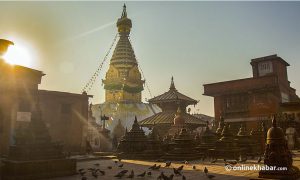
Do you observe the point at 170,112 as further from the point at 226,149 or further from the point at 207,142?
the point at 226,149

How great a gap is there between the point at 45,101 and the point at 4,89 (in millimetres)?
4983

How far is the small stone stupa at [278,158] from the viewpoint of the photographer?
6.73 metres

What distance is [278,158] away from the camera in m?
6.91

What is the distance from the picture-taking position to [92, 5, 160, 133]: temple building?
56.7 metres

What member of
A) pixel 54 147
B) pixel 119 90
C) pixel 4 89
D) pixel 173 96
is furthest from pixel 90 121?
pixel 54 147

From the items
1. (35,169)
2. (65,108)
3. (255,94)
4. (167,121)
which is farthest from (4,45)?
(255,94)

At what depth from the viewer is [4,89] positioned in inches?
976

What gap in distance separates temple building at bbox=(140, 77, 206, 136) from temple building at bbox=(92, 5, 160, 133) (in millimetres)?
20438

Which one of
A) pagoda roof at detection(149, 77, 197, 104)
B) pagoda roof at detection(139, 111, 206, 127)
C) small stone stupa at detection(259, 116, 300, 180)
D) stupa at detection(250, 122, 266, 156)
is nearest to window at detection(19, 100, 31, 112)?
pagoda roof at detection(139, 111, 206, 127)

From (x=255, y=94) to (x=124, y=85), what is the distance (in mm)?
31217

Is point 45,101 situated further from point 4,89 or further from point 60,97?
point 4,89

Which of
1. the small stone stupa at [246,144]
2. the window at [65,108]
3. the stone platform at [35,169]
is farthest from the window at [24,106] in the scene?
the small stone stupa at [246,144]

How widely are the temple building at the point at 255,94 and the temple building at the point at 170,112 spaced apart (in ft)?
12.1

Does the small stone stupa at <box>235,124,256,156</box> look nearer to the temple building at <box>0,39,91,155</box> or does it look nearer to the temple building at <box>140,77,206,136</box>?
the temple building at <box>140,77,206,136</box>
